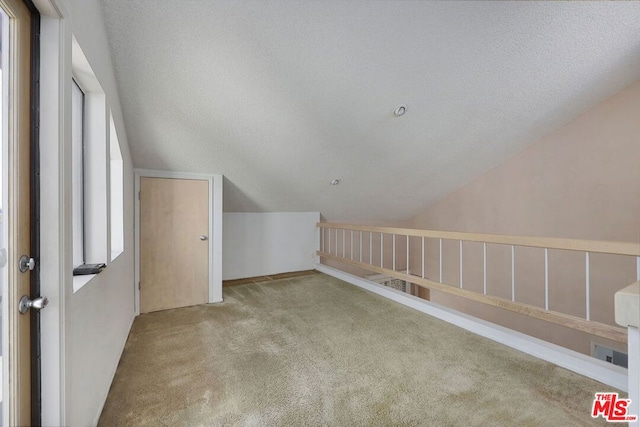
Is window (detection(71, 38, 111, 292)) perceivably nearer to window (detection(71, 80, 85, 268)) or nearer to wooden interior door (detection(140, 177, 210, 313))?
window (detection(71, 80, 85, 268))

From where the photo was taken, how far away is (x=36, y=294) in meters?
0.91

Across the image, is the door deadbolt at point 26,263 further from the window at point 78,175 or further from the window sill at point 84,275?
the window at point 78,175

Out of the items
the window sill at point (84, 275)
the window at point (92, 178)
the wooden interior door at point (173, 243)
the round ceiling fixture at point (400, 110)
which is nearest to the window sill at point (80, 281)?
the window sill at point (84, 275)

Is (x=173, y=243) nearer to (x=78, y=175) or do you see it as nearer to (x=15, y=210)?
(x=78, y=175)

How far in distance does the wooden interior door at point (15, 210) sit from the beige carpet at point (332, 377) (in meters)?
A: 0.76

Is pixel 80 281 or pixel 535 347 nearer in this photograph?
pixel 80 281

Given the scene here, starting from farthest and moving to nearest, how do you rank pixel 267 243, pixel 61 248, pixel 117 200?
pixel 267 243 < pixel 117 200 < pixel 61 248

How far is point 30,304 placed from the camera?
866mm

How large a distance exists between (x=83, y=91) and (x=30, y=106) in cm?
84

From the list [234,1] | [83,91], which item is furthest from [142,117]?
[234,1]

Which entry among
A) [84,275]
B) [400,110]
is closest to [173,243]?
[84,275]

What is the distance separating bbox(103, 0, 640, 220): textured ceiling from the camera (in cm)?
175

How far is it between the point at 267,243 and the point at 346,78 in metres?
2.79

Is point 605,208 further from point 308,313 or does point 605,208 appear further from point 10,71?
point 10,71
